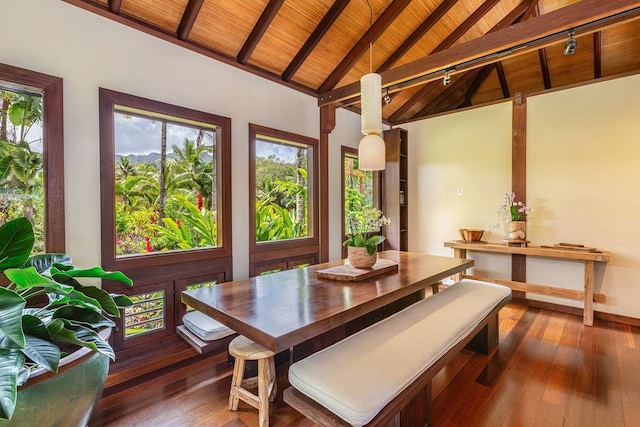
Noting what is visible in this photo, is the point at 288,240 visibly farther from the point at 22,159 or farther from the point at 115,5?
the point at 115,5

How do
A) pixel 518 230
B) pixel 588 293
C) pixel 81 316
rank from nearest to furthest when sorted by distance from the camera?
pixel 81 316 < pixel 588 293 < pixel 518 230

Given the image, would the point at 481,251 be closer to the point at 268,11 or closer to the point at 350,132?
the point at 350,132

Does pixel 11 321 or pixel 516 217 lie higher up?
pixel 516 217

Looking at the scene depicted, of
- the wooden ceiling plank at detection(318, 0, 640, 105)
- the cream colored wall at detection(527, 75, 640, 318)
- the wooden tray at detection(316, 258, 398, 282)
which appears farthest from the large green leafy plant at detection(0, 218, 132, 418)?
the cream colored wall at detection(527, 75, 640, 318)

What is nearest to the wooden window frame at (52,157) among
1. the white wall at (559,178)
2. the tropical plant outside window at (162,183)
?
the tropical plant outside window at (162,183)

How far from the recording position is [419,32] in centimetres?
347

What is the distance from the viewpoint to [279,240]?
3465 mm

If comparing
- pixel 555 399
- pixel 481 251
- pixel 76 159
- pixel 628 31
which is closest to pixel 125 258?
pixel 76 159

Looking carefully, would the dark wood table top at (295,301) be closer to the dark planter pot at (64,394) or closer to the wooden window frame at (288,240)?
the dark planter pot at (64,394)

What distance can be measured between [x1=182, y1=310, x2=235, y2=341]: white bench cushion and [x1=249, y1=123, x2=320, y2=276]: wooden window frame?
3.01 feet

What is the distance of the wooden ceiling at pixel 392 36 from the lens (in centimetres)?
235

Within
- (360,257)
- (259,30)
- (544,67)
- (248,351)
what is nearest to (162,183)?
(259,30)

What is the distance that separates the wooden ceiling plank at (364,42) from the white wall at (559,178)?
74.5 inches

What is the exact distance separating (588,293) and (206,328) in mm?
3907
